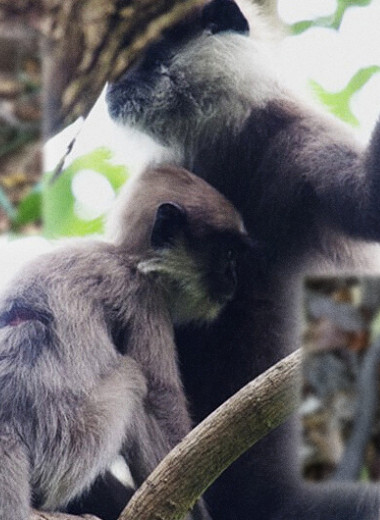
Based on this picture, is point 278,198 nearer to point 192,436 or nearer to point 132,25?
point 132,25

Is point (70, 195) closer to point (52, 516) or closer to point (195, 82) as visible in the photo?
point (195, 82)

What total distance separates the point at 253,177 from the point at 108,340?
0.34 meters

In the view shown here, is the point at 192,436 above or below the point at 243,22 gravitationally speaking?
below

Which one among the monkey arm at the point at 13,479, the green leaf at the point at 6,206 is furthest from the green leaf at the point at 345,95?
the monkey arm at the point at 13,479

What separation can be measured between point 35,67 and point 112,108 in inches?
7.0

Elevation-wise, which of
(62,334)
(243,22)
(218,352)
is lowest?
(218,352)

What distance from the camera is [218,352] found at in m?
1.35

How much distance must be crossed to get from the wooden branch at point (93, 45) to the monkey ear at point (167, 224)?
0.58 feet

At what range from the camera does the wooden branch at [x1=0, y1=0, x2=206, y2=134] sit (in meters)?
1.29

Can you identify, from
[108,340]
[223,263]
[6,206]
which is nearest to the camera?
[108,340]

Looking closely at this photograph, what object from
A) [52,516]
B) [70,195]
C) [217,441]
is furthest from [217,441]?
[70,195]

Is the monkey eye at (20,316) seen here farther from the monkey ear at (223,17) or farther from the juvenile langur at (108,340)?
the monkey ear at (223,17)

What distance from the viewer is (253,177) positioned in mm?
1390

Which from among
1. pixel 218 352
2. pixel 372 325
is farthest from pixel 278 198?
pixel 372 325
